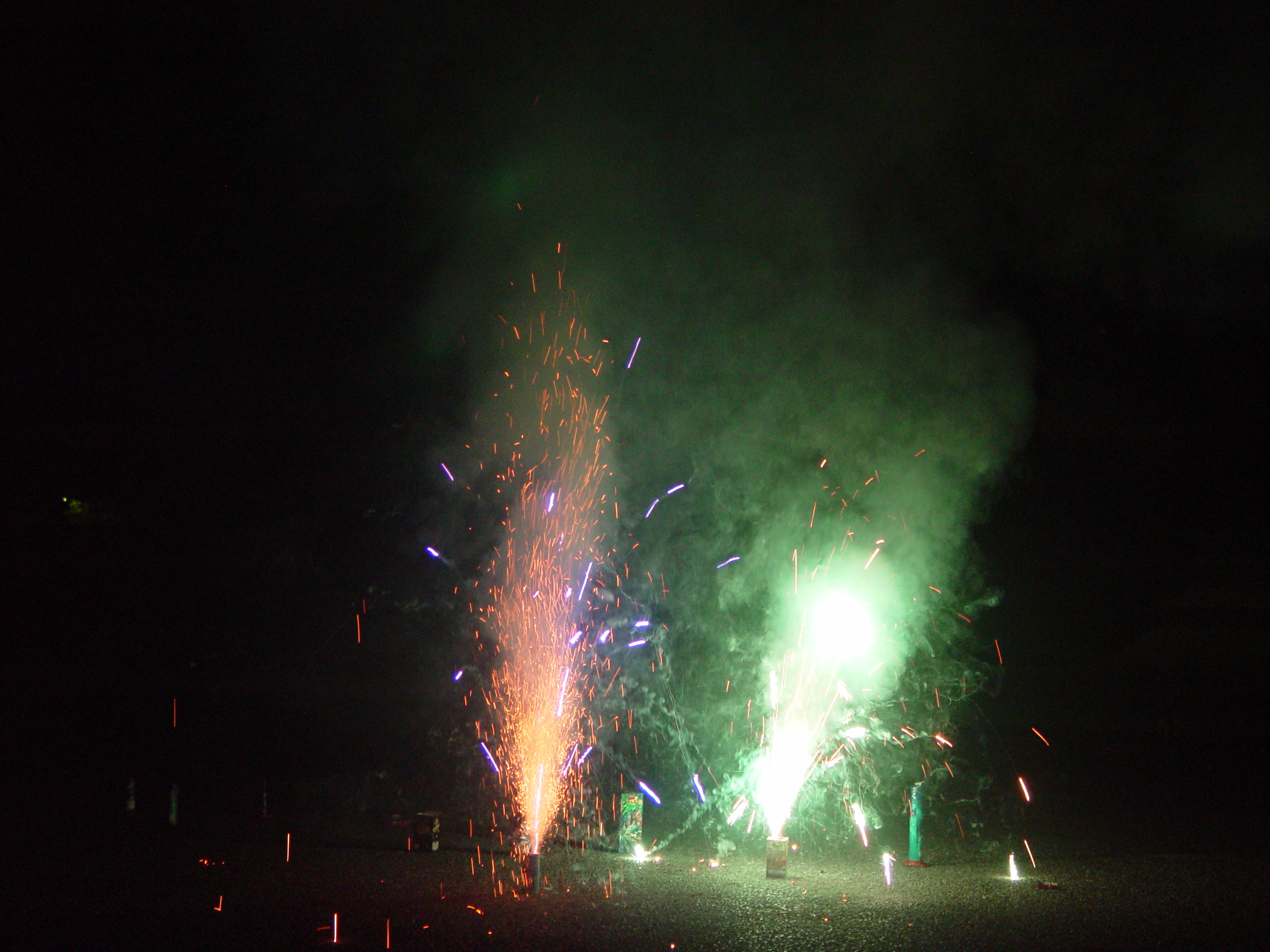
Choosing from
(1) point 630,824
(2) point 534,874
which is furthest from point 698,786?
(2) point 534,874

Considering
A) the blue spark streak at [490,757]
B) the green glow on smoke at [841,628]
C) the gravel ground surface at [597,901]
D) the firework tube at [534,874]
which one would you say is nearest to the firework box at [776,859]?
the gravel ground surface at [597,901]

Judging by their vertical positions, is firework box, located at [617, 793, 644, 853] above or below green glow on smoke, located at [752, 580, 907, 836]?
below

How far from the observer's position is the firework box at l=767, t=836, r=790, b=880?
18.2ft

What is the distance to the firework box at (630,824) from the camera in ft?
20.2

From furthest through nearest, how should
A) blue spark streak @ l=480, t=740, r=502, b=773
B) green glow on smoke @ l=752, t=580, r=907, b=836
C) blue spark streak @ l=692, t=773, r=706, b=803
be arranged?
1. blue spark streak @ l=480, t=740, r=502, b=773
2. blue spark streak @ l=692, t=773, r=706, b=803
3. green glow on smoke @ l=752, t=580, r=907, b=836

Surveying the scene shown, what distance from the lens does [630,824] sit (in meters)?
6.15

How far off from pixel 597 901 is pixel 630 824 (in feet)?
4.13

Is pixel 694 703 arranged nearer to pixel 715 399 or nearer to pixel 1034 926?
pixel 715 399

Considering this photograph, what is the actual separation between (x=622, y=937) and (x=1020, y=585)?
7961mm

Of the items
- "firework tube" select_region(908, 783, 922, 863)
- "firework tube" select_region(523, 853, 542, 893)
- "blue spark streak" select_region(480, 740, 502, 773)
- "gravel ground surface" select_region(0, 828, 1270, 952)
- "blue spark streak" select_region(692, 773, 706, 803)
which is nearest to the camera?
"gravel ground surface" select_region(0, 828, 1270, 952)

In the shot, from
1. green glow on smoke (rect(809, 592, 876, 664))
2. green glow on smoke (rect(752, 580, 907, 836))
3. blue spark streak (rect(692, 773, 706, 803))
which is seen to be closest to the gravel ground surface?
blue spark streak (rect(692, 773, 706, 803))

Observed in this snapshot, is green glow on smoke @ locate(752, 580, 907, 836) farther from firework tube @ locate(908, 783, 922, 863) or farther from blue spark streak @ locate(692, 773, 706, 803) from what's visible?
firework tube @ locate(908, 783, 922, 863)

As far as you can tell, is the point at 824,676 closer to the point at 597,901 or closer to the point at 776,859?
the point at 776,859

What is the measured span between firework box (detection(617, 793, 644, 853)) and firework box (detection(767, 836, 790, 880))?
105cm
